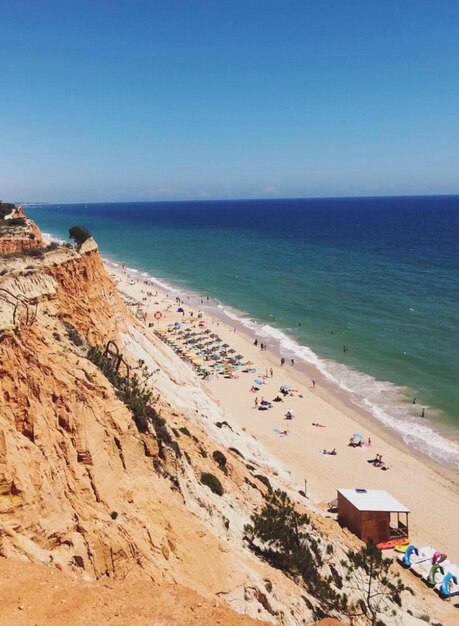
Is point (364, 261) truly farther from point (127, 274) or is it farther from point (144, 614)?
point (144, 614)

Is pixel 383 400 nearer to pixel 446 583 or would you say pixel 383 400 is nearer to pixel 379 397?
pixel 379 397

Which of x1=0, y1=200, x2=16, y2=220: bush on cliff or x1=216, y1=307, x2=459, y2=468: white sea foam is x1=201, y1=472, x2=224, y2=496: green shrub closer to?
x1=216, y1=307, x2=459, y2=468: white sea foam

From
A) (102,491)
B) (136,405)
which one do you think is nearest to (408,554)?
(136,405)

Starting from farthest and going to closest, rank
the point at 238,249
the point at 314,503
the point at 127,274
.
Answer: the point at 238,249 < the point at 127,274 < the point at 314,503

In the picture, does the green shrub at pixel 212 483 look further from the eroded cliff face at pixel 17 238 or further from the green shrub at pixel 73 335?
the eroded cliff face at pixel 17 238

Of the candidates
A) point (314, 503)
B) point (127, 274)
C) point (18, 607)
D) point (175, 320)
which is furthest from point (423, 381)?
point (127, 274)

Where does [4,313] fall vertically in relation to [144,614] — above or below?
above
